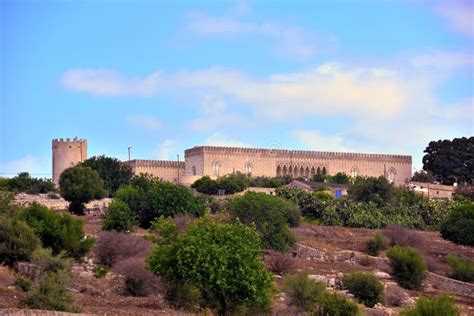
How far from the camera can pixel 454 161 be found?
97188mm

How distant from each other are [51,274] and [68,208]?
3402cm

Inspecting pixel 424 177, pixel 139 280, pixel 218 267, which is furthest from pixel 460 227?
pixel 424 177

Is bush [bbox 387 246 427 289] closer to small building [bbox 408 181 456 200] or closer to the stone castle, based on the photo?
small building [bbox 408 181 456 200]

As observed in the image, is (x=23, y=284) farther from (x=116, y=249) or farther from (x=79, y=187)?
(x=79, y=187)

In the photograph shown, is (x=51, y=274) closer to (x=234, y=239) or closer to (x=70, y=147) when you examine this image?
(x=234, y=239)

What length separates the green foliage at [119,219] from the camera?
4959 cm

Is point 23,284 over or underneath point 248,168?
underneath

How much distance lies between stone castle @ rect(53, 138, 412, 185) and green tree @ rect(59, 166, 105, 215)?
2231 centimetres

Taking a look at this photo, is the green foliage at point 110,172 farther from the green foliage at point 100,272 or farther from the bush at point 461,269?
the green foliage at point 100,272

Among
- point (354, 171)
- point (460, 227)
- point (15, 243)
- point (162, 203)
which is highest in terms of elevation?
point (354, 171)

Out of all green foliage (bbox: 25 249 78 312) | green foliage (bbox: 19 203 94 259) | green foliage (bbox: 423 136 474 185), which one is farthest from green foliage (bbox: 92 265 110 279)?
green foliage (bbox: 423 136 474 185)

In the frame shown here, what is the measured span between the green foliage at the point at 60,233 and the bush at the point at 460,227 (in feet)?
74.9

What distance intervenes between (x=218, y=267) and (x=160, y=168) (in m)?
64.1

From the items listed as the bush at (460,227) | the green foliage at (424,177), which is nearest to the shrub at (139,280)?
the bush at (460,227)
